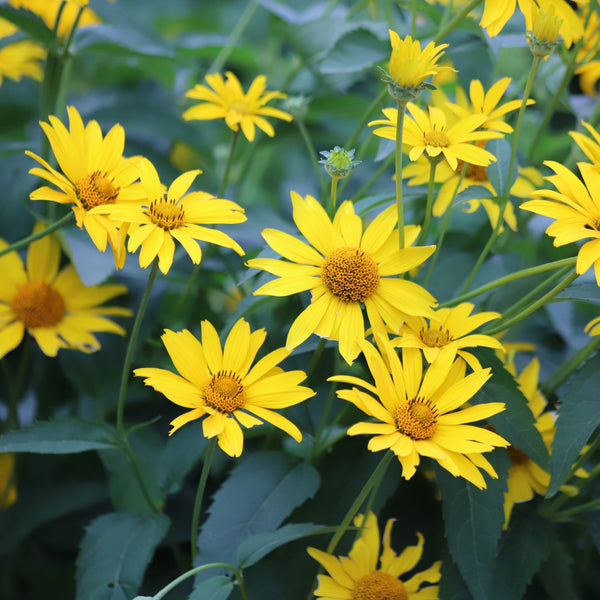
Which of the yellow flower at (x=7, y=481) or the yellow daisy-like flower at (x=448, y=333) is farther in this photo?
the yellow flower at (x=7, y=481)

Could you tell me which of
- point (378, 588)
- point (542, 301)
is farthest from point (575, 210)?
point (378, 588)

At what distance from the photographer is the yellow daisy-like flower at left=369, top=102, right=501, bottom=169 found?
447 mm

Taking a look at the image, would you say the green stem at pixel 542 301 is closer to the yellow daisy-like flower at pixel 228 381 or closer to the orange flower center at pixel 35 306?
the yellow daisy-like flower at pixel 228 381

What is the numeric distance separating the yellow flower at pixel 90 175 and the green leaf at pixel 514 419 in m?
0.26

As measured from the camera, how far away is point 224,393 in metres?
0.42

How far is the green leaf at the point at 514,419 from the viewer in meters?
0.45

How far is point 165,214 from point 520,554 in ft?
1.15

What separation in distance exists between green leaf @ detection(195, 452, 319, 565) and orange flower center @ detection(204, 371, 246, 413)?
0.33 ft

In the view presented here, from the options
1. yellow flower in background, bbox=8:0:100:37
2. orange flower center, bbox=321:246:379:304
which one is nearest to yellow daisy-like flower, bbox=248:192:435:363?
orange flower center, bbox=321:246:379:304

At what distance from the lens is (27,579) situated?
653 millimetres

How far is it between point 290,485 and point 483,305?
0.24m

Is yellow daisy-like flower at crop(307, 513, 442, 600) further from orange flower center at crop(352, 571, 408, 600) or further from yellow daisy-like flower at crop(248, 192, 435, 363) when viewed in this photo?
yellow daisy-like flower at crop(248, 192, 435, 363)

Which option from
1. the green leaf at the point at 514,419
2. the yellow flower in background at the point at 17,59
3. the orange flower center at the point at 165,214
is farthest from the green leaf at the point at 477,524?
the yellow flower in background at the point at 17,59

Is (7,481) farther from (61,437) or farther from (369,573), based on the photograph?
(369,573)
